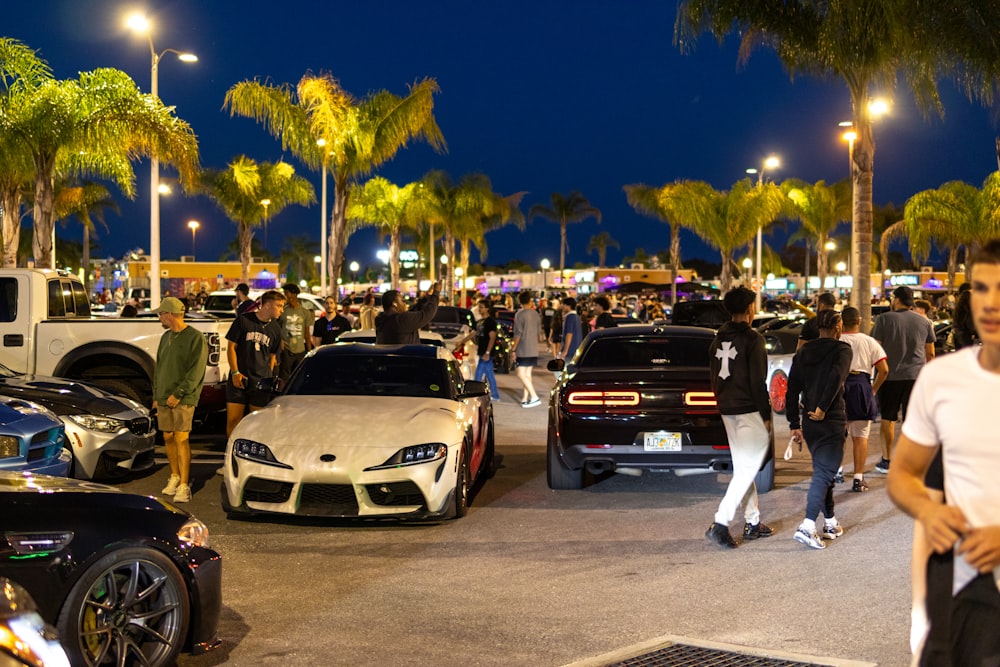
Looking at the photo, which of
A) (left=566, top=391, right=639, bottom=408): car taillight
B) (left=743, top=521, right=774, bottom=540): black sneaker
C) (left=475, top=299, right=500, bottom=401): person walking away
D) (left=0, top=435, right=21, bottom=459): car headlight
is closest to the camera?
(left=743, top=521, right=774, bottom=540): black sneaker

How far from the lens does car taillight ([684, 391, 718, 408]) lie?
408 inches

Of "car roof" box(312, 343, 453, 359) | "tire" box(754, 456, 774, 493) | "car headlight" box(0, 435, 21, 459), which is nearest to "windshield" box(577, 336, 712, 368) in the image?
"tire" box(754, 456, 774, 493)

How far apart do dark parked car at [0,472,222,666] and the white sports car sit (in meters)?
3.02

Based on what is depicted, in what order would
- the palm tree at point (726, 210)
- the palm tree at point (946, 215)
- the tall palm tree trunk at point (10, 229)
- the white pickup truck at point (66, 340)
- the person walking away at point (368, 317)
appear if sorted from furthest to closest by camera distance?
the palm tree at point (726, 210)
the palm tree at point (946, 215)
the tall palm tree trunk at point (10, 229)
the person walking away at point (368, 317)
the white pickup truck at point (66, 340)

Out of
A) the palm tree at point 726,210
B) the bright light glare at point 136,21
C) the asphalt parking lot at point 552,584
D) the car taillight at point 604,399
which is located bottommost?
the asphalt parking lot at point 552,584

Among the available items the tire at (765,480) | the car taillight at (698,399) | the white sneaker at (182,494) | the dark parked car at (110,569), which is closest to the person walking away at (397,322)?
the white sneaker at (182,494)

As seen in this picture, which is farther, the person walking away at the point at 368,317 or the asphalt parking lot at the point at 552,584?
the person walking away at the point at 368,317

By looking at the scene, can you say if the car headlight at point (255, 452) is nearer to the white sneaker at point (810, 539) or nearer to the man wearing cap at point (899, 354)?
the white sneaker at point (810, 539)

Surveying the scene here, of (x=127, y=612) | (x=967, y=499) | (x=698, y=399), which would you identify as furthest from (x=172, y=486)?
(x=967, y=499)

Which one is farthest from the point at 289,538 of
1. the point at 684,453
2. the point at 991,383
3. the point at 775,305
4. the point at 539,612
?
the point at 775,305

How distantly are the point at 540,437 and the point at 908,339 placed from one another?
5131mm

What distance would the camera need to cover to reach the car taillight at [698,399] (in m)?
10.4

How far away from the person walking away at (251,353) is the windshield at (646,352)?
3.39 meters

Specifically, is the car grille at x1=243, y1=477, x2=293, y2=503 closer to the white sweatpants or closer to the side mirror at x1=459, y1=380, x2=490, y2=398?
the side mirror at x1=459, y1=380, x2=490, y2=398
